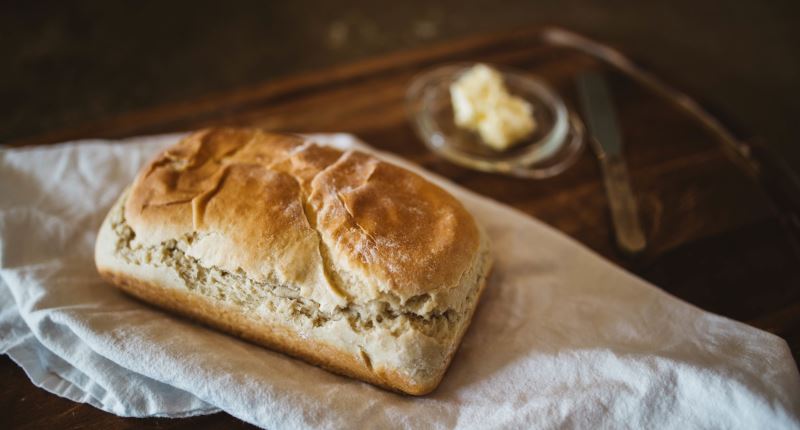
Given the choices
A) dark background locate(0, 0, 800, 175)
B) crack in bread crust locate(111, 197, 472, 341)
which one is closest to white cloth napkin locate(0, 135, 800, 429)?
crack in bread crust locate(111, 197, 472, 341)

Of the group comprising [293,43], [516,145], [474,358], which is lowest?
[474,358]

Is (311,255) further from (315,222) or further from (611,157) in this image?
(611,157)

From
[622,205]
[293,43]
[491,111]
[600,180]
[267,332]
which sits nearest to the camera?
[267,332]

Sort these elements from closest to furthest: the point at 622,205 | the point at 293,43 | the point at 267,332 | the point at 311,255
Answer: the point at 311,255 → the point at 267,332 → the point at 622,205 → the point at 293,43

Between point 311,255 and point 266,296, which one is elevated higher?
point 311,255

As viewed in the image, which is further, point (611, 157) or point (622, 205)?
point (611, 157)

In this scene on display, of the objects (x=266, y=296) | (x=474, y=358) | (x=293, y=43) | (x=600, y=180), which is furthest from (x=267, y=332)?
(x=293, y=43)

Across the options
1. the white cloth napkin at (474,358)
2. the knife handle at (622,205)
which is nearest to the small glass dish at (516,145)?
the knife handle at (622,205)

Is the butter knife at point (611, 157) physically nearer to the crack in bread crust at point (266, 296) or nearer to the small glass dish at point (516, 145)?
the small glass dish at point (516, 145)
